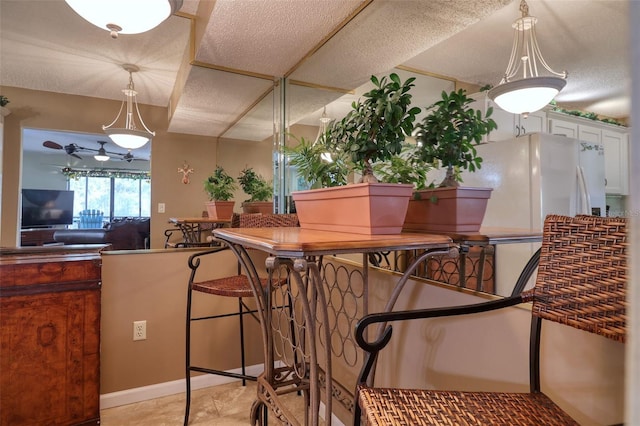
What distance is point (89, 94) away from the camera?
217cm

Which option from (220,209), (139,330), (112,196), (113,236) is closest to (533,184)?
(220,209)

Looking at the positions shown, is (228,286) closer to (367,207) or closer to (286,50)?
(367,207)

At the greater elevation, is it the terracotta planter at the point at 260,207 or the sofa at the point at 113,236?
the terracotta planter at the point at 260,207

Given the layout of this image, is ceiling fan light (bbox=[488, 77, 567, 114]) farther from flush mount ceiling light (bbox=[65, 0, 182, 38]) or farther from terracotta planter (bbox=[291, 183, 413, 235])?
flush mount ceiling light (bbox=[65, 0, 182, 38])

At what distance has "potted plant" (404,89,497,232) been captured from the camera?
3.22 ft

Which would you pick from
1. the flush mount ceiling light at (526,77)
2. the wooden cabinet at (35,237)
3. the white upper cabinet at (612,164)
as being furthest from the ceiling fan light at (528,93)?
the wooden cabinet at (35,237)

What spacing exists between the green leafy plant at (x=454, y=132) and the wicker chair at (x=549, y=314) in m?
0.35

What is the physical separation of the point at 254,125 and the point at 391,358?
189 centimetres

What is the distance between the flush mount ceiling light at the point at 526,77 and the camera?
2.81 feet

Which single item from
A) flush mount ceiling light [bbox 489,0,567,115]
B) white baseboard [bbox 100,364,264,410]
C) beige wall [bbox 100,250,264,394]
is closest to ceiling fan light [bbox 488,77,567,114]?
flush mount ceiling light [bbox 489,0,567,115]

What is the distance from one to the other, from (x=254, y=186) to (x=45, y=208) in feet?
4.16

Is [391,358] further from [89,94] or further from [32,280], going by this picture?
[89,94]

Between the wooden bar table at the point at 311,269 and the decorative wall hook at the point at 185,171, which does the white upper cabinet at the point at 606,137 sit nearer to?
the wooden bar table at the point at 311,269

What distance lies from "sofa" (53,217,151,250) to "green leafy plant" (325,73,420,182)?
62.9 inches
